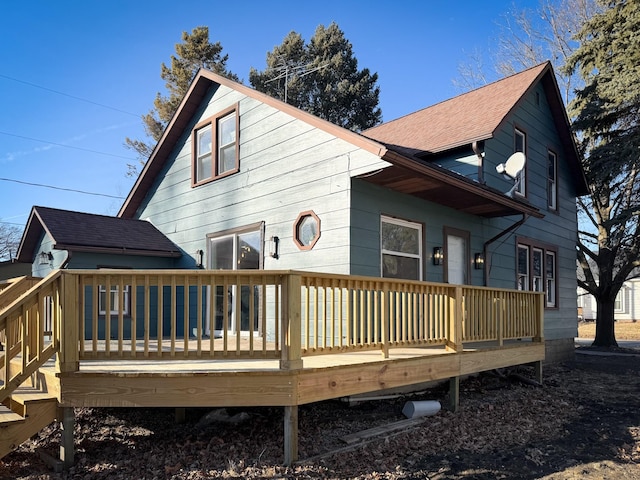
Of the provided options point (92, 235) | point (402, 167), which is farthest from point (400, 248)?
point (92, 235)

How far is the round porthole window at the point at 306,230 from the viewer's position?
7.63m

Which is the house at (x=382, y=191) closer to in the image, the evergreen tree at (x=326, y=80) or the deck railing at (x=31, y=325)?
the deck railing at (x=31, y=325)

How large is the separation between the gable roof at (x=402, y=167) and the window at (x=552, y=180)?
0.73 meters

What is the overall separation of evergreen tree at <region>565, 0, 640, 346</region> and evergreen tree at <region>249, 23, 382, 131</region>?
12.5m

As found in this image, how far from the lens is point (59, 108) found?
2330cm

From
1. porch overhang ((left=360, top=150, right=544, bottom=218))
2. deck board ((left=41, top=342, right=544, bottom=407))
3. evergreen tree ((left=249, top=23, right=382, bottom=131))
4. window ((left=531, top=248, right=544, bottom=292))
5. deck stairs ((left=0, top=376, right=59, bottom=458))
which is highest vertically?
evergreen tree ((left=249, top=23, right=382, bottom=131))

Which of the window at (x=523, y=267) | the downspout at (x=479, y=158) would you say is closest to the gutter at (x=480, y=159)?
the downspout at (x=479, y=158)

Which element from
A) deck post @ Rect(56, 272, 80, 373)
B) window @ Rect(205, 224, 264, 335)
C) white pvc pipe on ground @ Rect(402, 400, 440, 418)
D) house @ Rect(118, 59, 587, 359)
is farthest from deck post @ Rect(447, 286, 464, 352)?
deck post @ Rect(56, 272, 80, 373)

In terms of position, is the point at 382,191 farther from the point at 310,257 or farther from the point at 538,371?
the point at 538,371

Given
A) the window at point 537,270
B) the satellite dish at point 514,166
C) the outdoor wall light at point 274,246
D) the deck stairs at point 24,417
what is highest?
the satellite dish at point 514,166

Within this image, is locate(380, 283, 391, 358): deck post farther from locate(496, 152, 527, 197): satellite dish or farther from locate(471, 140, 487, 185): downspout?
locate(496, 152, 527, 197): satellite dish

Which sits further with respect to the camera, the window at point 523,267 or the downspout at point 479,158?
the window at point 523,267

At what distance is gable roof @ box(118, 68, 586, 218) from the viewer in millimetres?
6848

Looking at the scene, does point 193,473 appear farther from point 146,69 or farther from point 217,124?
point 146,69
